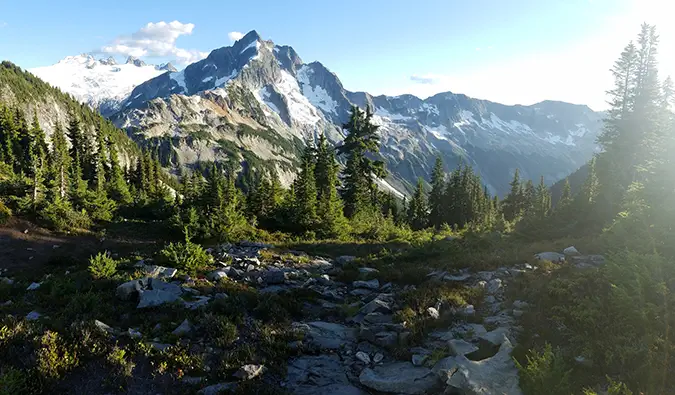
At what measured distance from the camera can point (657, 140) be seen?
28.9 metres

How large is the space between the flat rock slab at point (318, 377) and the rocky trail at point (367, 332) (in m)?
0.02

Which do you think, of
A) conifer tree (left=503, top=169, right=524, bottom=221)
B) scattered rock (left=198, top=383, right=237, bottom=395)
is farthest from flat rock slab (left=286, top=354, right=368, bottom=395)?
conifer tree (left=503, top=169, right=524, bottom=221)

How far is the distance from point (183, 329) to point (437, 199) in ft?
205

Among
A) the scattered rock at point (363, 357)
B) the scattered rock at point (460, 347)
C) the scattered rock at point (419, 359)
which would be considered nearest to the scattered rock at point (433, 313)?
the scattered rock at point (460, 347)

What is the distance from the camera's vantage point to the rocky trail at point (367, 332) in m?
6.73

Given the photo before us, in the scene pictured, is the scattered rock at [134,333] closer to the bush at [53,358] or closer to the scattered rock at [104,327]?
the scattered rock at [104,327]

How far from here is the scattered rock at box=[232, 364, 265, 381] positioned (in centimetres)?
682

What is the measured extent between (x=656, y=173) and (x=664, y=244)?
101 inches

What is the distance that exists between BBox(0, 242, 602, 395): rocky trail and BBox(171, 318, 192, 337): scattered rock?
2 centimetres

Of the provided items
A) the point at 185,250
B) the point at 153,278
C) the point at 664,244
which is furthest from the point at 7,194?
the point at 664,244

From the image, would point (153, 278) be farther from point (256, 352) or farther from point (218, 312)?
point (256, 352)

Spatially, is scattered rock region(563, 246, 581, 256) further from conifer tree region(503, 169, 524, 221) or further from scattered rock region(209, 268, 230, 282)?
conifer tree region(503, 169, 524, 221)

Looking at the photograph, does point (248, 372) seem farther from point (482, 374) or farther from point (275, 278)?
point (275, 278)

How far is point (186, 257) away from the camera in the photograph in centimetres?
1452
